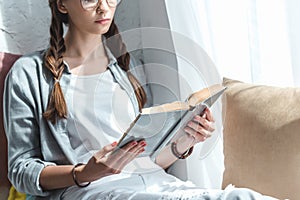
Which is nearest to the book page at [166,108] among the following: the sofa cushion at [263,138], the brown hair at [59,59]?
the sofa cushion at [263,138]

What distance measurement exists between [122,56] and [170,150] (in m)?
0.34

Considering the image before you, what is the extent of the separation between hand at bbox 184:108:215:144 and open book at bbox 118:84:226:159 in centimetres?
3

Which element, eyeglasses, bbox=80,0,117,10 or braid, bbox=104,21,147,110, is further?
braid, bbox=104,21,147,110

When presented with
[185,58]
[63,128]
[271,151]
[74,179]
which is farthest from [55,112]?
[271,151]

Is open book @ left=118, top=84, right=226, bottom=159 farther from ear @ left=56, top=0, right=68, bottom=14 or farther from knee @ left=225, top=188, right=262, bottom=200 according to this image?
ear @ left=56, top=0, right=68, bottom=14

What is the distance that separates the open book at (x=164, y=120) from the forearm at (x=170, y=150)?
80mm

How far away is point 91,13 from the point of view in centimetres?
157

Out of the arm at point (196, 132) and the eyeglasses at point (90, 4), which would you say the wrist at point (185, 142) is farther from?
the eyeglasses at point (90, 4)

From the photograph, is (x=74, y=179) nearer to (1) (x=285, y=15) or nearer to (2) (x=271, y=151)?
(2) (x=271, y=151)

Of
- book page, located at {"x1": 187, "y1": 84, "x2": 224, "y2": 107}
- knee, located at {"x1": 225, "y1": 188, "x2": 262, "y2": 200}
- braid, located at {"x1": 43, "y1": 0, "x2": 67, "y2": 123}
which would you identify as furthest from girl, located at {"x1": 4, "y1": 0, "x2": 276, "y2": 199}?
knee, located at {"x1": 225, "y1": 188, "x2": 262, "y2": 200}

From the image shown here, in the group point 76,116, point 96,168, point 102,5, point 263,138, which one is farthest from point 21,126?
point 263,138

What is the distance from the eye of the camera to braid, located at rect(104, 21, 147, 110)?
66.2 inches

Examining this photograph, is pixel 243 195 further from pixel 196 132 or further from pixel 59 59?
pixel 59 59

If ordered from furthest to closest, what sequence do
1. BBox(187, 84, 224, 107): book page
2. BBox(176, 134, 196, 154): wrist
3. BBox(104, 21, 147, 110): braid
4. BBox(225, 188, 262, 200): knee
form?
BBox(104, 21, 147, 110): braid, BBox(176, 134, 196, 154): wrist, BBox(187, 84, 224, 107): book page, BBox(225, 188, 262, 200): knee
